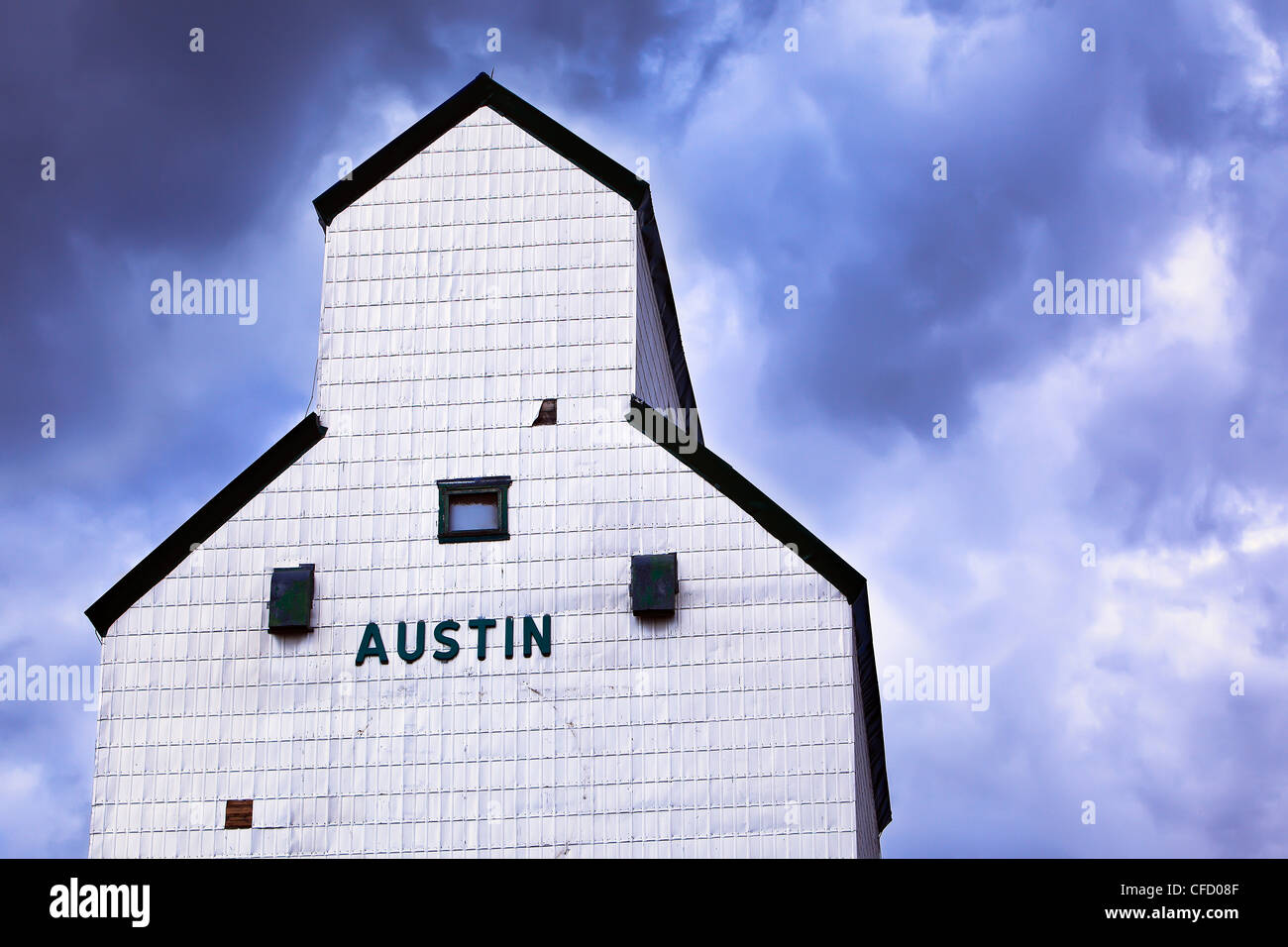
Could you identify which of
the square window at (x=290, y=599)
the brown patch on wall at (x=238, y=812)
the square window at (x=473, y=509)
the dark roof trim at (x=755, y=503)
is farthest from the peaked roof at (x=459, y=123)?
the brown patch on wall at (x=238, y=812)

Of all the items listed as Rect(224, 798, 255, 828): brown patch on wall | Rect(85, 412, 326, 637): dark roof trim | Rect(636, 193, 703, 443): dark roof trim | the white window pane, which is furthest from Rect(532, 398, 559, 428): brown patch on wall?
Rect(224, 798, 255, 828): brown patch on wall

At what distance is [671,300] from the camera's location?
122 feet

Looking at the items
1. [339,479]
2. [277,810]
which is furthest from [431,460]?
[277,810]

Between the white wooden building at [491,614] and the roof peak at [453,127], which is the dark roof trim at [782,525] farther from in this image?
the roof peak at [453,127]

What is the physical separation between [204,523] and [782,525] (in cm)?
1096

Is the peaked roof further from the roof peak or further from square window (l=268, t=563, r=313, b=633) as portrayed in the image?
square window (l=268, t=563, r=313, b=633)

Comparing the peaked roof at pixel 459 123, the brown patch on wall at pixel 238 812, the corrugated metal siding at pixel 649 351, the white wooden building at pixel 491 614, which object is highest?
the peaked roof at pixel 459 123

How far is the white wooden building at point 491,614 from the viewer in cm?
2919

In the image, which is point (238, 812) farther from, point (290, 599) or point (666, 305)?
point (666, 305)

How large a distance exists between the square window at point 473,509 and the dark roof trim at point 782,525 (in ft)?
9.41

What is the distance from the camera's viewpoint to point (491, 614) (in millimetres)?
30500

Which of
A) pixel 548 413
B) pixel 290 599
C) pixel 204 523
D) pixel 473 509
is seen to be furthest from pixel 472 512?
pixel 204 523

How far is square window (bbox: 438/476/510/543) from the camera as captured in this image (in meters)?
31.1
